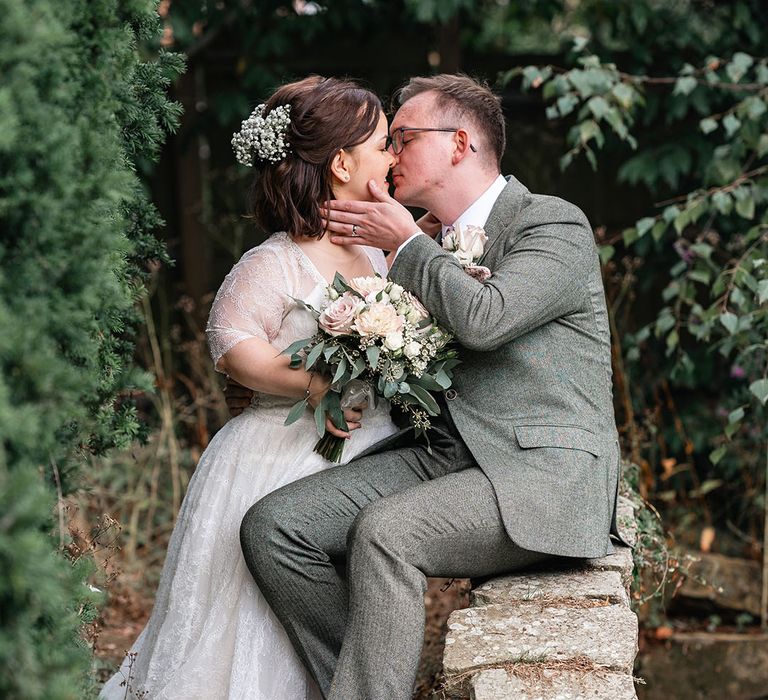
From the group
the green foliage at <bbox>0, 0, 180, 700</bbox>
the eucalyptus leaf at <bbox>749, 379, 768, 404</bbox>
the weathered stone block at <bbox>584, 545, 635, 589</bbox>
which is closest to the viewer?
the green foliage at <bbox>0, 0, 180, 700</bbox>

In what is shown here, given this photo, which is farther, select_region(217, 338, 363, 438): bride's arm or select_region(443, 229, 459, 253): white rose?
select_region(443, 229, 459, 253): white rose

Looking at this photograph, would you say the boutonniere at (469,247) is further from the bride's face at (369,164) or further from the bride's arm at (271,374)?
the bride's arm at (271,374)

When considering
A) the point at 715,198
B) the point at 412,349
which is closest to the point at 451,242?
the point at 412,349

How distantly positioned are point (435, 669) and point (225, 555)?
3.54 ft

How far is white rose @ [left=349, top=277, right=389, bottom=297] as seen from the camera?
8.97 feet

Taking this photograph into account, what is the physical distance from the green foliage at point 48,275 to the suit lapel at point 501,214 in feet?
4.17

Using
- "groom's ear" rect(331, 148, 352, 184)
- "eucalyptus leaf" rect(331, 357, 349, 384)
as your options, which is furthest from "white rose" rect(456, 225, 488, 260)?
"eucalyptus leaf" rect(331, 357, 349, 384)

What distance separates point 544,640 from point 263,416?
103 cm

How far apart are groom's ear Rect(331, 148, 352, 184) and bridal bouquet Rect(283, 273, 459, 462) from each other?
1.27 feet

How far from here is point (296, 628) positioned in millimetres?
2818

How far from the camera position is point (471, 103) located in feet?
10.6

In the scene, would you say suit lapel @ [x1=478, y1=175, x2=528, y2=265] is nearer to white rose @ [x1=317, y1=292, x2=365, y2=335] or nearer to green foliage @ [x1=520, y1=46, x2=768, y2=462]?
white rose @ [x1=317, y1=292, x2=365, y2=335]

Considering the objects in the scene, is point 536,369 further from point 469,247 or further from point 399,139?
point 399,139

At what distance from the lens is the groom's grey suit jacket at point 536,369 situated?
278cm
